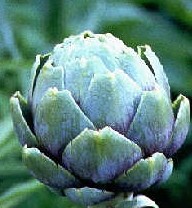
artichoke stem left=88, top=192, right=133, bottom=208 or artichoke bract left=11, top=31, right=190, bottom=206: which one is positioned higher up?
artichoke bract left=11, top=31, right=190, bottom=206

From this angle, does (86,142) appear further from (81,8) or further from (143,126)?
(81,8)

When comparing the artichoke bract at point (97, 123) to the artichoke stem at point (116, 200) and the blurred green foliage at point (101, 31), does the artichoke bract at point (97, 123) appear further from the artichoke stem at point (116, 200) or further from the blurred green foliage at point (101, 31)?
the blurred green foliage at point (101, 31)

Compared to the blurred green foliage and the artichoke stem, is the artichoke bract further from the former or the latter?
the blurred green foliage

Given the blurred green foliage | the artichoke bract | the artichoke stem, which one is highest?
the artichoke bract

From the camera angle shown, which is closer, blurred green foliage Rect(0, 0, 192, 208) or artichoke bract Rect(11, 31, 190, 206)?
artichoke bract Rect(11, 31, 190, 206)

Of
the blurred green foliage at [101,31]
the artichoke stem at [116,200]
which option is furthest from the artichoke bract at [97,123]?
the blurred green foliage at [101,31]

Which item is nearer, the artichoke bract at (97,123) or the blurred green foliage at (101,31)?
the artichoke bract at (97,123)

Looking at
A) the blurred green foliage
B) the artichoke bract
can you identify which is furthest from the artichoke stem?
the blurred green foliage
